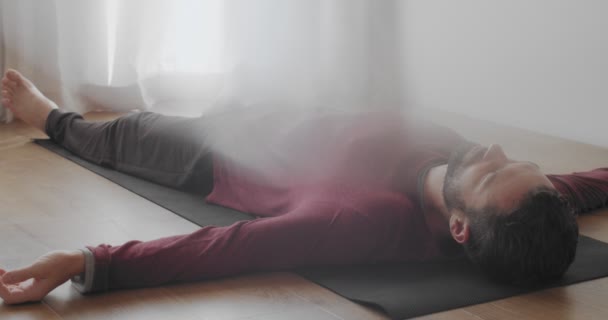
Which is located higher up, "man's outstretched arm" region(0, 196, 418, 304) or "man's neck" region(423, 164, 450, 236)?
"man's neck" region(423, 164, 450, 236)

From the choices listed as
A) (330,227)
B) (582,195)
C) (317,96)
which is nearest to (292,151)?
(330,227)

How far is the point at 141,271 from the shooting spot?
4.58 feet

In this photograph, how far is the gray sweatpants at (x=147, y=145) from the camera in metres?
2.05

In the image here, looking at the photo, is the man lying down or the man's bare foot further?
the man's bare foot

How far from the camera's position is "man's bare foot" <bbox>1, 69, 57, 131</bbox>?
243 centimetres

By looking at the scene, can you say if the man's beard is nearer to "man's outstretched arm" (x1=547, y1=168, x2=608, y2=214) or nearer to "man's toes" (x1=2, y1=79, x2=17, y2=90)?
"man's outstretched arm" (x1=547, y1=168, x2=608, y2=214)

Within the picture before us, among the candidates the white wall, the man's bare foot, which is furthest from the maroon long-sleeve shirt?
the white wall

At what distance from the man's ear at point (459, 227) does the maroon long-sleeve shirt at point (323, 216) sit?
116 mm

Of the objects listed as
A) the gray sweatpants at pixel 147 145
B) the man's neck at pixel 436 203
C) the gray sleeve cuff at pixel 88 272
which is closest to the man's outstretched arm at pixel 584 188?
the man's neck at pixel 436 203

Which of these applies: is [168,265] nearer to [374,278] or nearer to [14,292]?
[14,292]

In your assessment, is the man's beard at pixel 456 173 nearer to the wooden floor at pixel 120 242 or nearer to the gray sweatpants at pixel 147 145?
the wooden floor at pixel 120 242

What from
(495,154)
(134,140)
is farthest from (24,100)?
(495,154)

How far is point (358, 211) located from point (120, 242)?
49 cm

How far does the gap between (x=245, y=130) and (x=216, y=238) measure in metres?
0.62
